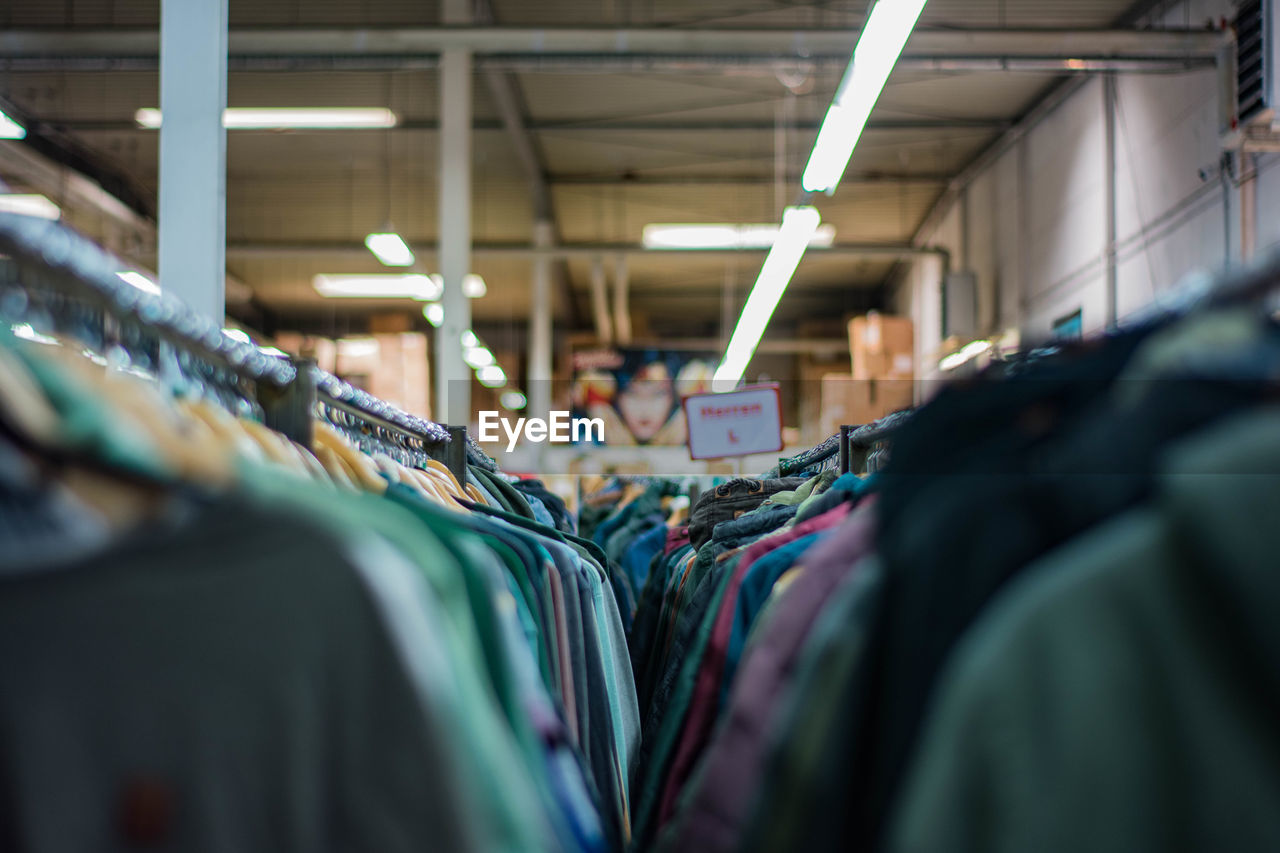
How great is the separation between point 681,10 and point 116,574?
300 inches

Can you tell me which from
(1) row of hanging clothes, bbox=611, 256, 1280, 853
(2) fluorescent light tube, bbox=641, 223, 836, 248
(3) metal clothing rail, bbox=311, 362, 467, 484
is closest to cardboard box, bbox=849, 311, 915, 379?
(2) fluorescent light tube, bbox=641, 223, 836, 248

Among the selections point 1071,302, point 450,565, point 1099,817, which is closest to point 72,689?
point 450,565

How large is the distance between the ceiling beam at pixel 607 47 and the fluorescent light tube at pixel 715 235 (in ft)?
13.6

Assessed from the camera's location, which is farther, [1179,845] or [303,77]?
[303,77]

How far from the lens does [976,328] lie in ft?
34.4

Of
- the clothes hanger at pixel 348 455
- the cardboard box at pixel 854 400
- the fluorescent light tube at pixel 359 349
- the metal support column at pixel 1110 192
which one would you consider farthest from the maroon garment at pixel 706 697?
the fluorescent light tube at pixel 359 349

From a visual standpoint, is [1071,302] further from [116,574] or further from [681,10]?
[116,574]

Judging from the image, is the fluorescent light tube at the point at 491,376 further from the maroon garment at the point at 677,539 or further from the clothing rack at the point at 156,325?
the clothing rack at the point at 156,325

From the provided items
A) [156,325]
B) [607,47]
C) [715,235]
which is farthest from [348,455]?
[715,235]

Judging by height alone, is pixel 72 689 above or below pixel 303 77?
below

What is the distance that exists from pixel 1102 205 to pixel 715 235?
15.0 feet

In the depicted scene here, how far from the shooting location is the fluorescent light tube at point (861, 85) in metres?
4.07

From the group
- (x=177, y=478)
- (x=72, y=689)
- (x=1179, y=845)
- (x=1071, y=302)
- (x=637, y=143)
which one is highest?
(x=637, y=143)
